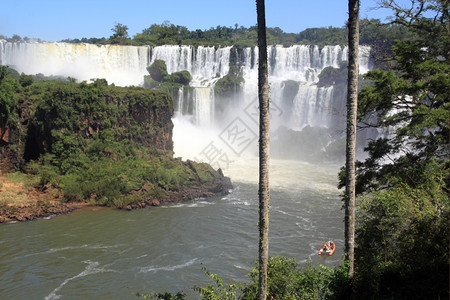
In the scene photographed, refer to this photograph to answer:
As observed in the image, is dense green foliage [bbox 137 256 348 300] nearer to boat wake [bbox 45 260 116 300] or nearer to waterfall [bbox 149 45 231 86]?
boat wake [bbox 45 260 116 300]

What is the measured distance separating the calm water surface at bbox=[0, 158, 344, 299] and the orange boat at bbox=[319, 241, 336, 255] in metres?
0.23

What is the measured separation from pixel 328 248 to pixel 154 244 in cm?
648

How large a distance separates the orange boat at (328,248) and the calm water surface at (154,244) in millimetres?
234

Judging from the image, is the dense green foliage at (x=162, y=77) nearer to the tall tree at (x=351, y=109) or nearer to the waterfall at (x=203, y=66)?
the waterfall at (x=203, y=66)

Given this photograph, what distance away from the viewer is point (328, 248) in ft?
50.5

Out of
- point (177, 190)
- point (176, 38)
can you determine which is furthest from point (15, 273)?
point (176, 38)

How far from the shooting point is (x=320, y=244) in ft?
54.4

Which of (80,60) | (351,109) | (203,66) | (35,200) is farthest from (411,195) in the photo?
(80,60)

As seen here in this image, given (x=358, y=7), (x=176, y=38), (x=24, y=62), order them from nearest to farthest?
(x=358, y=7) → (x=24, y=62) → (x=176, y=38)

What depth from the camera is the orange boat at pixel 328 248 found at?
1528cm

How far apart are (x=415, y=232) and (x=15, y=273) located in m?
12.0

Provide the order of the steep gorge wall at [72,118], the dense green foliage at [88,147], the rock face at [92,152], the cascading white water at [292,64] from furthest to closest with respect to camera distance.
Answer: the cascading white water at [292,64]
the steep gorge wall at [72,118]
the dense green foliage at [88,147]
the rock face at [92,152]

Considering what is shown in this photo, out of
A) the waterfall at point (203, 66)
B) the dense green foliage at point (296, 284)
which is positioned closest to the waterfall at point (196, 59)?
the waterfall at point (203, 66)

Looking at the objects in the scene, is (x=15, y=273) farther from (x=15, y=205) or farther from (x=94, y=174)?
(x=94, y=174)
